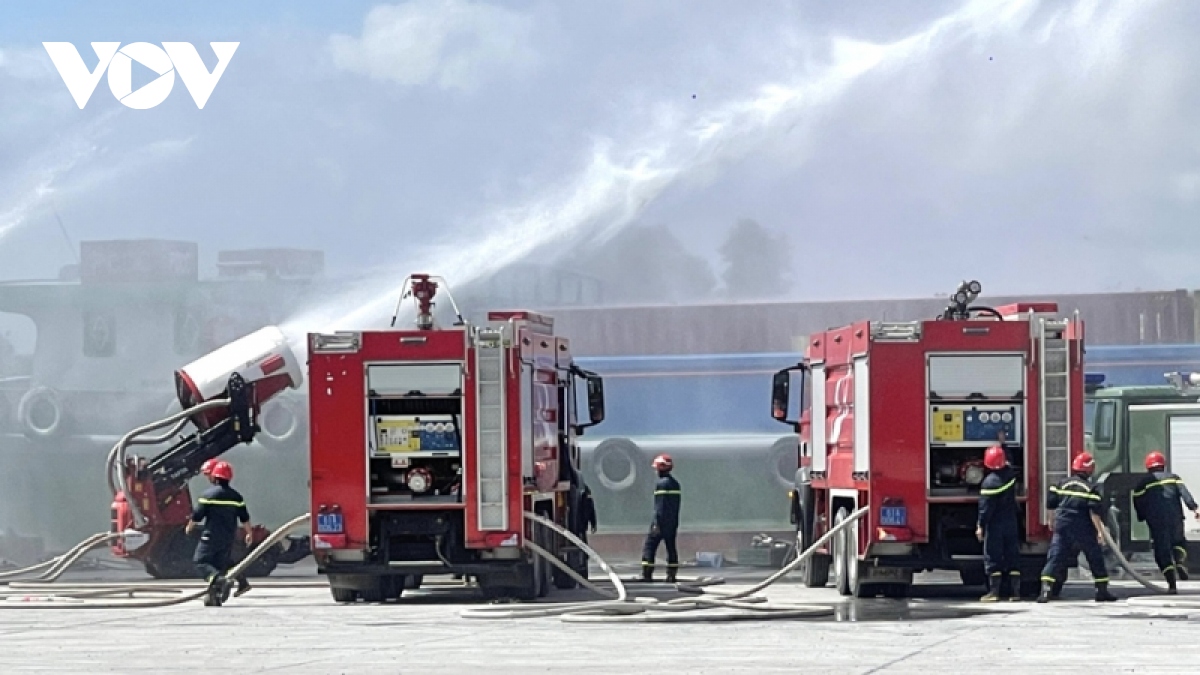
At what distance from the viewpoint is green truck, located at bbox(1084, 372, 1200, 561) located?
22859mm

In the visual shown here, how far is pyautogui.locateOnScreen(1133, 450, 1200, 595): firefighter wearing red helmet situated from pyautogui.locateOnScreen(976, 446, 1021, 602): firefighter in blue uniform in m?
2.05

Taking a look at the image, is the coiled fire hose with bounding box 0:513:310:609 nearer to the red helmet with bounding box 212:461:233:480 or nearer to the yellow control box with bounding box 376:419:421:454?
the red helmet with bounding box 212:461:233:480

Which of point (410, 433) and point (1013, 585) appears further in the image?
point (410, 433)

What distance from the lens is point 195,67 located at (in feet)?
120

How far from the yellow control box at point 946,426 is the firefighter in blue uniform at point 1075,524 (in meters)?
1.02

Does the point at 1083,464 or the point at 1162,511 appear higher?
the point at 1083,464

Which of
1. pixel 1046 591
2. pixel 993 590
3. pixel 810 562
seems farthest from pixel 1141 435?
pixel 993 590

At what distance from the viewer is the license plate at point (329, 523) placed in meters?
18.7

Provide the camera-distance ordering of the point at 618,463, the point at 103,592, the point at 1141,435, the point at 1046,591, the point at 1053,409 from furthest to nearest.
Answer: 1. the point at 618,463
2. the point at 1141,435
3. the point at 103,592
4. the point at 1053,409
5. the point at 1046,591

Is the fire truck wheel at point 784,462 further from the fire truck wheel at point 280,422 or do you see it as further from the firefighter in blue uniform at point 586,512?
the fire truck wheel at point 280,422

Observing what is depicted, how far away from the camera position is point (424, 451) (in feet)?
62.7

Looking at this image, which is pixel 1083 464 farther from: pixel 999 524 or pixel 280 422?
pixel 280 422

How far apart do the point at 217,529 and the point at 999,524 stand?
735 cm

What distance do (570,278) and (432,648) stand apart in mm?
17647
